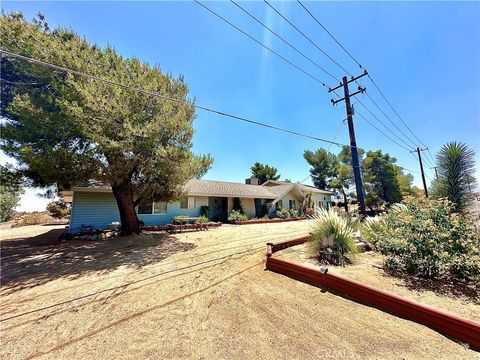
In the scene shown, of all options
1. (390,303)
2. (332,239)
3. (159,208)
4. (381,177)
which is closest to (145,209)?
(159,208)

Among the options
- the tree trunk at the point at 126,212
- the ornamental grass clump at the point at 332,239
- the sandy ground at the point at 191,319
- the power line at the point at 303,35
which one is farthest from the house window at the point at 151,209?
the power line at the point at 303,35

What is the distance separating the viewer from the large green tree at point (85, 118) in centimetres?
764

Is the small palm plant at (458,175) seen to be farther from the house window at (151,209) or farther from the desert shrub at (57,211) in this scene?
the desert shrub at (57,211)

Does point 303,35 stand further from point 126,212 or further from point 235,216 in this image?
point 235,216

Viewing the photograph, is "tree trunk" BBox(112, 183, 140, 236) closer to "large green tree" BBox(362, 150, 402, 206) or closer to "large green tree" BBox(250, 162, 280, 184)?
"large green tree" BBox(362, 150, 402, 206)

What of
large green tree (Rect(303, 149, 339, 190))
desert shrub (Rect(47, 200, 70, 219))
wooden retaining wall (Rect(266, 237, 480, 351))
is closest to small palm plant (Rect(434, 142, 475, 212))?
wooden retaining wall (Rect(266, 237, 480, 351))

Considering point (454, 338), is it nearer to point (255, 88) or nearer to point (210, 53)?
point (210, 53)

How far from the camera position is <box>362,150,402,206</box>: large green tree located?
108 ft

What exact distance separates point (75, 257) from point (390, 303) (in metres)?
9.39

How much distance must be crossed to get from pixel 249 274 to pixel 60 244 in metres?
9.63

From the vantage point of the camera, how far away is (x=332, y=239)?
613 cm

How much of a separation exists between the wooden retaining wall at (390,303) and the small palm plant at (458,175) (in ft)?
10.6

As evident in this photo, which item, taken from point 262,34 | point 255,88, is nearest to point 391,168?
point 255,88

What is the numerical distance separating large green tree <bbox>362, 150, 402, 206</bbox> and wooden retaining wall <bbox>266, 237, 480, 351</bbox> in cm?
3280
